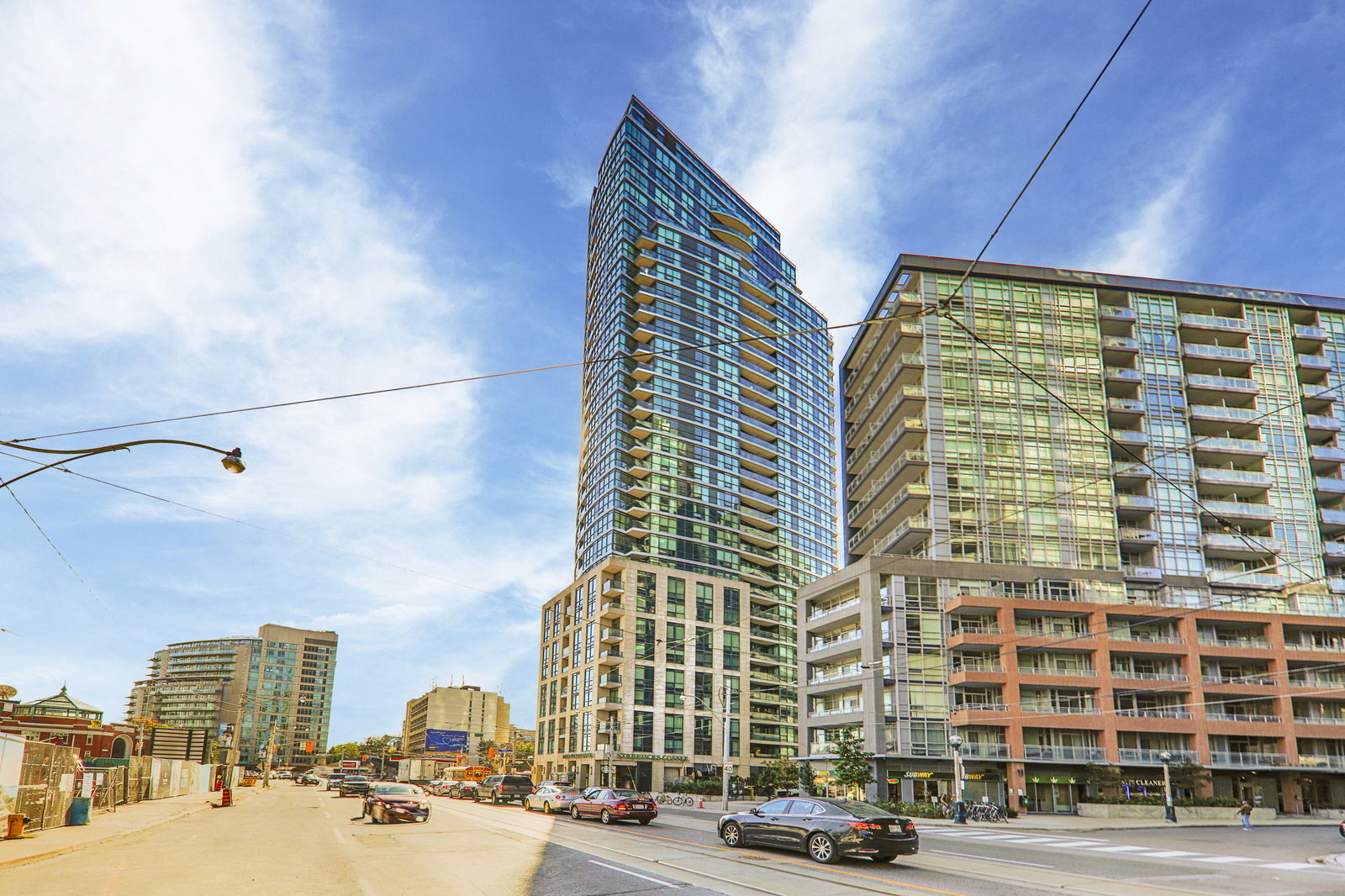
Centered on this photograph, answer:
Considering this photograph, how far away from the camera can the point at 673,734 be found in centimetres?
9281

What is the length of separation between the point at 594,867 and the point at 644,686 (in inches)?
3028

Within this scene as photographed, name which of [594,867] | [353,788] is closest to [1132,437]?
[353,788]

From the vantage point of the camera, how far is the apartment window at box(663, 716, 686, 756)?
91875 mm

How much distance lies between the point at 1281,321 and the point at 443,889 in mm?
88776

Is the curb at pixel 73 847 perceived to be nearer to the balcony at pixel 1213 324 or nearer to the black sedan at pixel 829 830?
the black sedan at pixel 829 830

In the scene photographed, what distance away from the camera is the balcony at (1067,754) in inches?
2243

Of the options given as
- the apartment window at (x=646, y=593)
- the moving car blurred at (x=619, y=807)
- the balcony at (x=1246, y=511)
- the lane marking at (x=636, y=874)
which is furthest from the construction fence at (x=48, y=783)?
the balcony at (x=1246, y=511)

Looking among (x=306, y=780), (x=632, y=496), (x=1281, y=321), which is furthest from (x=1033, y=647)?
(x=306, y=780)

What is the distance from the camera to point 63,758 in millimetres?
27312

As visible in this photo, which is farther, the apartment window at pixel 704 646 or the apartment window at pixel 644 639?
the apartment window at pixel 704 646

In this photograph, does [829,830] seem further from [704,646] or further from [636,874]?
[704,646]

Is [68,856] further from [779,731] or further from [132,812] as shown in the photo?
[779,731]

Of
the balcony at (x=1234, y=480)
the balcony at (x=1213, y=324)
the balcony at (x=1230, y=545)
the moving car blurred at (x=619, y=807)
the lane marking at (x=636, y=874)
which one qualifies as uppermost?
the balcony at (x=1213, y=324)

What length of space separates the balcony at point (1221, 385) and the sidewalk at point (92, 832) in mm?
78053
